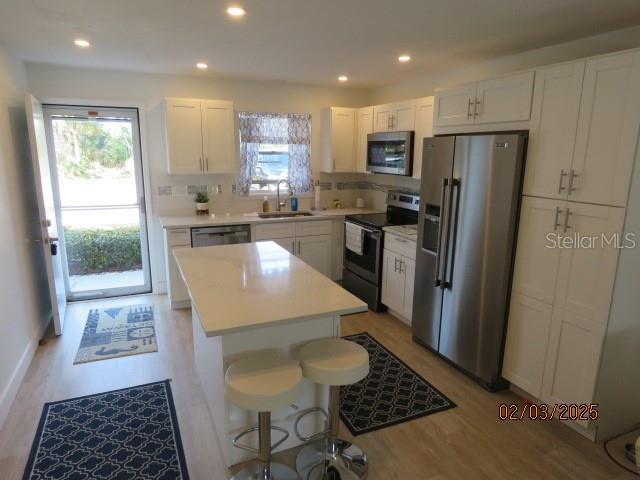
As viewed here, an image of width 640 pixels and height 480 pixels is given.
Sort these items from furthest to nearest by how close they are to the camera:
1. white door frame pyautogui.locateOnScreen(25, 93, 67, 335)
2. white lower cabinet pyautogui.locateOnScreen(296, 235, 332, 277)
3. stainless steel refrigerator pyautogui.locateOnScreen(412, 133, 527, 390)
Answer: white lower cabinet pyautogui.locateOnScreen(296, 235, 332, 277), white door frame pyautogui.locateOnScreen(25, 93, 67, 335), stainless steel refrigerator pyautogui.locateOnScreen(412, 133, 527, 390)

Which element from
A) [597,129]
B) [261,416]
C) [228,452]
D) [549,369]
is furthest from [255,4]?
[549,369]

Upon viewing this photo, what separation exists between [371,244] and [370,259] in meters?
0.17

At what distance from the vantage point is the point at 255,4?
7.36 ft

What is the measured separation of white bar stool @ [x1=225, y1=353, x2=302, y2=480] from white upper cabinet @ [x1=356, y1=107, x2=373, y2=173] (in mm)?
3323

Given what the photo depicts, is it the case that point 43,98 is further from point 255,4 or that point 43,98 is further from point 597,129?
point 597,129

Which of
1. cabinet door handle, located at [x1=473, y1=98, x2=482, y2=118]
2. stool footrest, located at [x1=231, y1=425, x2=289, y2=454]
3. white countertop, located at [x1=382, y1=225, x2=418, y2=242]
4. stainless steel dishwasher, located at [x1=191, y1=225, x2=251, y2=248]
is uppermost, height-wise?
cabinet door handle, located at [x1=473, y1=98, x2=482, y2=118]

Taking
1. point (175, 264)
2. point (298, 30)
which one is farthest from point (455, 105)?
point (175, 264)

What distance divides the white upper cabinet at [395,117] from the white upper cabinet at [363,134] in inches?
5.6

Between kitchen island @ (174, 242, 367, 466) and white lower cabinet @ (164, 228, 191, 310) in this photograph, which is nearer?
kitchen island @ (174, 242, 367, 466)

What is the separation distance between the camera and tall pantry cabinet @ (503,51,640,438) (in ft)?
6.84

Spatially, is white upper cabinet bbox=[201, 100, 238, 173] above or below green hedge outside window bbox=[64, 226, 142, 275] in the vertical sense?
above

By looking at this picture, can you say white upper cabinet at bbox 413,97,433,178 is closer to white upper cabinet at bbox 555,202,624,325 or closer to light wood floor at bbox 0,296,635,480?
white upper cabinet at bbox 555,202,624,325
